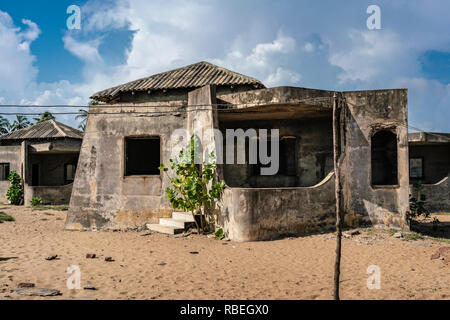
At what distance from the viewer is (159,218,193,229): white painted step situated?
30.0 feet

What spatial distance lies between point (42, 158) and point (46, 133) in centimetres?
186

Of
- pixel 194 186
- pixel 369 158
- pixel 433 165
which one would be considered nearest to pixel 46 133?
pixel 194 186

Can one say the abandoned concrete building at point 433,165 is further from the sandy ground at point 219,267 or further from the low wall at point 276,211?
the low wall at point 276,211

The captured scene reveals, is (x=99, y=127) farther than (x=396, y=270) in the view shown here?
Yes

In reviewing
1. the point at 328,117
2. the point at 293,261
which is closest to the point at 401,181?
the point at 328,117

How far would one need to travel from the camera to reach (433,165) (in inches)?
650

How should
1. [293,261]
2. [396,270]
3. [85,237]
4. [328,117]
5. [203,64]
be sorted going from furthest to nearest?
1. [203,64]
2. [328,117]
3. [85,237]
4. [293,261]
5. [396,270]

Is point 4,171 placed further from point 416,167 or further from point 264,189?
point 416,167

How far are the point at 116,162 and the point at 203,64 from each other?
7235 mm

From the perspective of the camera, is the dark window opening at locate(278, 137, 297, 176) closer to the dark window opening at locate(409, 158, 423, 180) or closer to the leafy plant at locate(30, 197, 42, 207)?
the dark window opening at locate(409, 158, 423, 180)

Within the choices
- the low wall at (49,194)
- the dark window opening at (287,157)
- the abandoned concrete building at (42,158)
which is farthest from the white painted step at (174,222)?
the low wall at (49,194)

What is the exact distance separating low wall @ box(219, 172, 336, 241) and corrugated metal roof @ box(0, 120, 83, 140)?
42.0 feet

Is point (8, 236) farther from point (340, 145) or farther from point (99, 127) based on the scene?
point (340, 145)

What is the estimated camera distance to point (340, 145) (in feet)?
30.8
